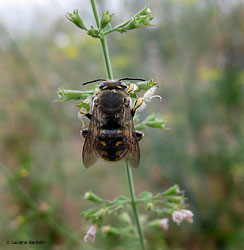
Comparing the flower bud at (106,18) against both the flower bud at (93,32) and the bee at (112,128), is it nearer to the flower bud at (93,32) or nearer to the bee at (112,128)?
the flower bud at (93,32)

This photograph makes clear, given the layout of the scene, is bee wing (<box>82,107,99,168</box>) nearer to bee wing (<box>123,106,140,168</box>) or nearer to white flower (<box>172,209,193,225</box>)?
bee wing (<box>123,106,140,168</box>)

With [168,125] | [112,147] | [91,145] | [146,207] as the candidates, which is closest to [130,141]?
[112,147]

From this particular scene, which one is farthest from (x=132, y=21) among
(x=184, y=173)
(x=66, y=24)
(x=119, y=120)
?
(x=66, y=24)

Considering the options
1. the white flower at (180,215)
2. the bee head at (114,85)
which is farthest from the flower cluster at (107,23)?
the white flower at (180,215)

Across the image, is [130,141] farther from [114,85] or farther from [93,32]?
[93,32]

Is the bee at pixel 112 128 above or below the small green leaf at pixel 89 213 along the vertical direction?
above

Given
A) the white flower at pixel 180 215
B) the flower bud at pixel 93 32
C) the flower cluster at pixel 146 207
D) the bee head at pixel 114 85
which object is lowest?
the white flower at pixel 180 215

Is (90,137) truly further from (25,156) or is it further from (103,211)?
(25,156)
